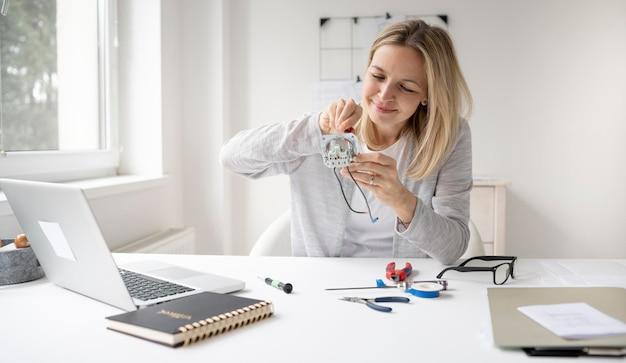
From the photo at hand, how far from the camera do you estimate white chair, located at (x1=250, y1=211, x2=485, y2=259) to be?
5.64 ft

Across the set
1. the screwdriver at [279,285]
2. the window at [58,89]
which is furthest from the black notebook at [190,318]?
the window at [58,89]

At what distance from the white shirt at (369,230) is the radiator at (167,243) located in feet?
3.07

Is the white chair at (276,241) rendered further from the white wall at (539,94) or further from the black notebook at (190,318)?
the white wall at (539,94)

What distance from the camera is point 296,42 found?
331 centimetres

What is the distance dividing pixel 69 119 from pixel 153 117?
42cm

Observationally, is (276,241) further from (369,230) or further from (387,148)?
(387,148)

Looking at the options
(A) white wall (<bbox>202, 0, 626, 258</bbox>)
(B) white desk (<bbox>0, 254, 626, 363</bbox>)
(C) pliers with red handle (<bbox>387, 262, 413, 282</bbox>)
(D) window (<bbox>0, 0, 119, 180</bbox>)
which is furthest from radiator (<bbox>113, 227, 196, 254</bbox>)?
(C) pliers with red handle (<bbox>387, 262, 413, 282</bbox>)

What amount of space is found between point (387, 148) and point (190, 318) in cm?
99

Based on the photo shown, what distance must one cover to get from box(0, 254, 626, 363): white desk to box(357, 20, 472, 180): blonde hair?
420 mm

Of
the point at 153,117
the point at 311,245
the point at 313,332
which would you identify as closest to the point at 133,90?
the point at 153,117

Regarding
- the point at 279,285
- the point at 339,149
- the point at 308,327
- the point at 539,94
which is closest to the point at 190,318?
the point at 308,327

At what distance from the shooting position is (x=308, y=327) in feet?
3.03

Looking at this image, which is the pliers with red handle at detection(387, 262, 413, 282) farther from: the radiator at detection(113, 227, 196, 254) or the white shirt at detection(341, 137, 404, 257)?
the radiator at detection(113, 227, 196, 254)

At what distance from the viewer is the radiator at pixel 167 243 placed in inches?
88.7
